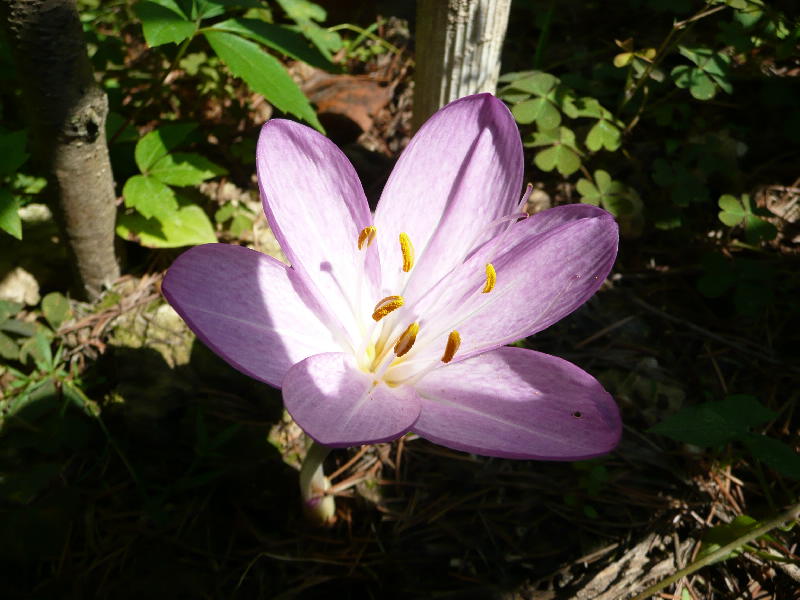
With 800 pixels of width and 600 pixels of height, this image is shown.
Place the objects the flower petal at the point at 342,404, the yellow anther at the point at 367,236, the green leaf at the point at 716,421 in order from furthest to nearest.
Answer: the green leaf at the point at 716,421
the yellow anther at the point at 367,236
the flower petal at the point at 342,404

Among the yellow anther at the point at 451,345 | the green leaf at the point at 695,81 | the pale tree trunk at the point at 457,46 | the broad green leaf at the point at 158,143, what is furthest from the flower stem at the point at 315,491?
the green leaf at the point at 695,81

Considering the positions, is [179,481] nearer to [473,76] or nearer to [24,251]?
[24,251]

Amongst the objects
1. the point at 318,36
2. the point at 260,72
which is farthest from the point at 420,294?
the point at 318,36

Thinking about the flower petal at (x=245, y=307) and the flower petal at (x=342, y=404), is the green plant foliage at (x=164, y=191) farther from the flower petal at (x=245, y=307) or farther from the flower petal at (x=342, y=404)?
the flower petal at (x=342, y=404)

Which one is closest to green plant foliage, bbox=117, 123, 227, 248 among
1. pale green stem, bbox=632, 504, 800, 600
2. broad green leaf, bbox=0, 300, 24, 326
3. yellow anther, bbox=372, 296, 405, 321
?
broad green leaf, bbox=0, 300, 24, 326

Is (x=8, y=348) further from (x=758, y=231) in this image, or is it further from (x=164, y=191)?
(x=758, y=231)

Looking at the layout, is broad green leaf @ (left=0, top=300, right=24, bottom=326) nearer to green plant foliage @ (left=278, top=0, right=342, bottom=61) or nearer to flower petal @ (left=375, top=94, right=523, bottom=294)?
flower petal @ (left=375, top=94, right=523, bottom=294)
